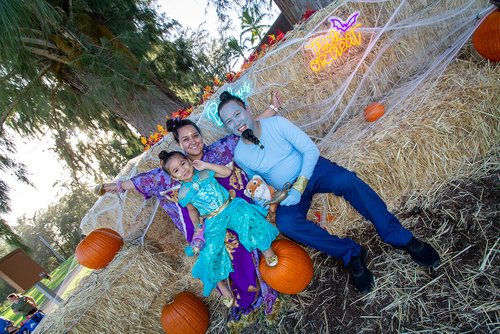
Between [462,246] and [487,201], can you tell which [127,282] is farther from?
[487,201]

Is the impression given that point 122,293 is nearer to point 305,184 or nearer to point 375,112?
point 305,184

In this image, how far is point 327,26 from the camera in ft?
9.47

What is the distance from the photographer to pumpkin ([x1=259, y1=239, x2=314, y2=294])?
2.16 m

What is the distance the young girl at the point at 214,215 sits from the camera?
7.45 feet

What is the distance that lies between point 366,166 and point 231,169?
113 cm

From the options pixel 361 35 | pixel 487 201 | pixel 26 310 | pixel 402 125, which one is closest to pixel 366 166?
pixel 402 125

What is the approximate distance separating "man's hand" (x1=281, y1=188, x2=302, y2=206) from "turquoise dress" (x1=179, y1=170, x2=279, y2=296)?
0.93 ft

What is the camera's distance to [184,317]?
261cm

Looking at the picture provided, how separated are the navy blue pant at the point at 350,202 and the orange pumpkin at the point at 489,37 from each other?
164cm

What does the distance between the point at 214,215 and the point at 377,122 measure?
66.4 inches

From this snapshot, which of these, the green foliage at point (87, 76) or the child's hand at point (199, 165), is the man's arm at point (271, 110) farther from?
the green foliage at point (87, 76)

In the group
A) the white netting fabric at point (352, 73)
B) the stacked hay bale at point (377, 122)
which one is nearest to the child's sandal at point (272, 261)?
the stacked hay bale at point (377, 122)

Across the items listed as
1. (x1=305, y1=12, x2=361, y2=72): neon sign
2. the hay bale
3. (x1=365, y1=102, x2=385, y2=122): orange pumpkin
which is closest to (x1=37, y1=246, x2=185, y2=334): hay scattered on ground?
the hay bale

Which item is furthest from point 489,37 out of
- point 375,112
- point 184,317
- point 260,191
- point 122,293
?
point 122,293
